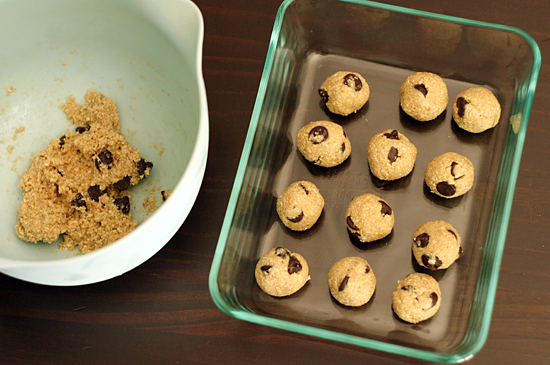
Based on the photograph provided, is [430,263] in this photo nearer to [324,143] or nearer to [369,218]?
[369,218]

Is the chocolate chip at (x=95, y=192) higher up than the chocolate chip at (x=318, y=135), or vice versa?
Result: the chocolate chip at (x=318, y=135)

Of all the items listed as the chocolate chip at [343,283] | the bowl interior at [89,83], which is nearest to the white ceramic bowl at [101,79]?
the bowl interior at [89,83]

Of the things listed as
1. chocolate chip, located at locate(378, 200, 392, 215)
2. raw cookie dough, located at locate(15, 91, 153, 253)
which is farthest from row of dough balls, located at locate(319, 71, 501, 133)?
raw cookie dough, located at locate(15, 91, 153, 253)

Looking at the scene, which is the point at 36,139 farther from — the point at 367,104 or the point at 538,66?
the point at 538,66

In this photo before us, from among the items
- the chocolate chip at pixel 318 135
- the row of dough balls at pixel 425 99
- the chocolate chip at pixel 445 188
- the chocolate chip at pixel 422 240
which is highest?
the row of dough balls at pixel 425 99

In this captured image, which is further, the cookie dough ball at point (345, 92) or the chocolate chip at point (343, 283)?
the cookie dough ball at point (345, 92)

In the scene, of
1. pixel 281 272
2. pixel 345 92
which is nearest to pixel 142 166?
pixel 281 272

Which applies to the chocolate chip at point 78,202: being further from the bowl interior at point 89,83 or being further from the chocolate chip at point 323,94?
the chocolate chip at point 323,94
